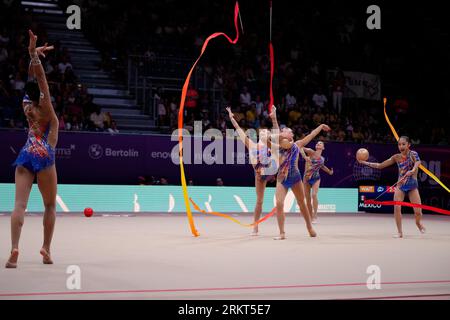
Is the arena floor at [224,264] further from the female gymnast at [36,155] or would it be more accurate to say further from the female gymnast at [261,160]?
the female gymnast at [261,160]

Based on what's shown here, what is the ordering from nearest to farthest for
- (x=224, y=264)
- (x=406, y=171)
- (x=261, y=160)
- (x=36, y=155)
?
(x=36, y=155) < (x=224, y=264) < (x=261, y=160) < (x=406, y=171)

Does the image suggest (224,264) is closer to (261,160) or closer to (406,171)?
(261,160)

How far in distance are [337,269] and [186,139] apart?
466 inches

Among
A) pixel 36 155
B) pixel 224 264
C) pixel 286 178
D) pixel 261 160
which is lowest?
pixel 224 264

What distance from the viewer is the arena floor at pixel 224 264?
19.0 feet

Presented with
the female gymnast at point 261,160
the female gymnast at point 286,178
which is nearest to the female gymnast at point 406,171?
the female gymnast at point 286,178

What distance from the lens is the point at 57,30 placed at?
77.8 feet

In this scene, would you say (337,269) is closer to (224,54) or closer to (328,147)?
(328,147)

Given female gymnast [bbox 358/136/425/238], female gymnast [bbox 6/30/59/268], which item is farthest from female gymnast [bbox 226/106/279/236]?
female gymnast [bbox 6/30/59/268]

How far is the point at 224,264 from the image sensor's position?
773cm

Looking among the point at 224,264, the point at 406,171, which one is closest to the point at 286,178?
the point at 406,171

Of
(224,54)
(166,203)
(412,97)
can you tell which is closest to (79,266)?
(166,203)

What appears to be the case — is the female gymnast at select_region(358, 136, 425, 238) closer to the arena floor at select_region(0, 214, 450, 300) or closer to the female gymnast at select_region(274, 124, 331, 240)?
the arena floor at select_region(0, 214, 450, 300)

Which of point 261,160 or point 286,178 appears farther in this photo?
point 261,160
